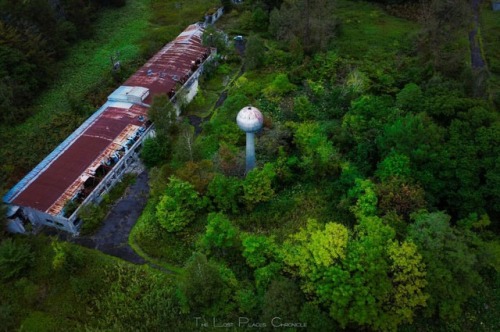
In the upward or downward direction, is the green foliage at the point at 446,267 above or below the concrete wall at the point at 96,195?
above

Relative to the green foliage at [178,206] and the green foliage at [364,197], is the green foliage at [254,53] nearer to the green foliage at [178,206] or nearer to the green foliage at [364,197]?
the green foliage at [178,206]

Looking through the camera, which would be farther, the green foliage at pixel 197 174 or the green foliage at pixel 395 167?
the green foliage at pixel 197 174

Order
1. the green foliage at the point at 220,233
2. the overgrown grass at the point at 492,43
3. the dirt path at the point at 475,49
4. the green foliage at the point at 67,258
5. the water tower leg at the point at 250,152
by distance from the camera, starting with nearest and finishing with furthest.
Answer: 1. the green foliage at the point at 220,233
2. the green foliage at the point at 67,258
3. the water tower leg at the point at 250,152
4. the overgrown grass at the point at 492,43
5. the dirt path at the point at 475,49

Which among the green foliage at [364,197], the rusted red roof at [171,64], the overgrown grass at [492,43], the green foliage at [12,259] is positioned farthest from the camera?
the overgrown grass at [492,43]

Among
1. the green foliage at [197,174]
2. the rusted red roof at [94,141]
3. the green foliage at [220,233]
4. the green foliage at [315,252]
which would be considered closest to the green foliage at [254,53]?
the rusted red roof at [94,141]

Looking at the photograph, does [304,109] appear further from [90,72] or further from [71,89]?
[90,72]

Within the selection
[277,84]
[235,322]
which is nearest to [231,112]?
[277,84]

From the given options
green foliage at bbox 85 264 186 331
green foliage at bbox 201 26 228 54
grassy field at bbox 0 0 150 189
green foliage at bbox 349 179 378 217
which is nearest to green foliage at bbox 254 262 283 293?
green foliage at bbox 85 264 186 331

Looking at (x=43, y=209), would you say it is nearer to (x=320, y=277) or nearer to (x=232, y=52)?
(x=320, y=277)
